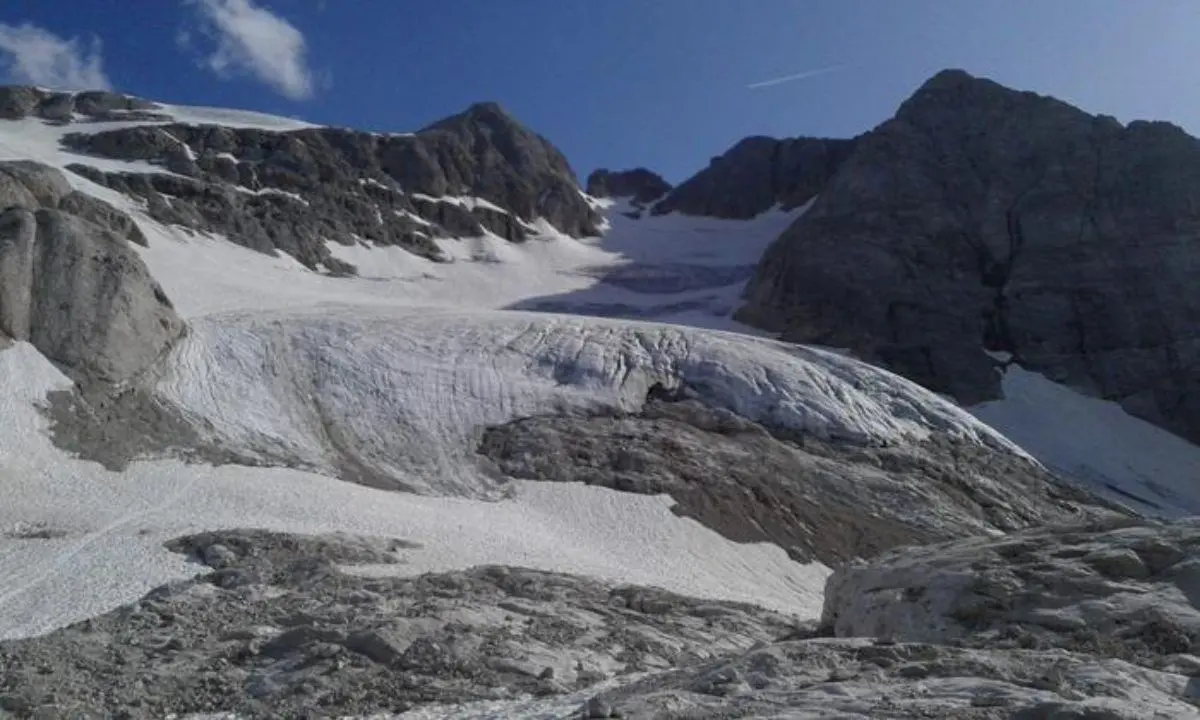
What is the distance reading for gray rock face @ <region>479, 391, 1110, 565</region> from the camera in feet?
119

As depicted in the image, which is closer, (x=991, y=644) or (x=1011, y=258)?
(x=991, y=644)

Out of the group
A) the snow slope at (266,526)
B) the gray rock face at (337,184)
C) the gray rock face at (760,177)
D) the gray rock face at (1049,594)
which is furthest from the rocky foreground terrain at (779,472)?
the gray rock face at (760,177)

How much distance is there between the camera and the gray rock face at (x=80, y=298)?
34.2 m

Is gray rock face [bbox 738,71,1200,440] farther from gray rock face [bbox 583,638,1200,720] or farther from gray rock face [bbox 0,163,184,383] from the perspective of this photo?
gray rock face [bbox 583,638,1200,720]

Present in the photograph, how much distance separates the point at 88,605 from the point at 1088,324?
76.5m

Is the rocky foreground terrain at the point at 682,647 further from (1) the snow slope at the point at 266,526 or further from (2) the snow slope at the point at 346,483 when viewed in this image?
(2) the snow slope at the point at 346,483

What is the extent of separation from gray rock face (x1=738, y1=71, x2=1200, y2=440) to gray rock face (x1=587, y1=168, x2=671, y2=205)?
6562 centimetres

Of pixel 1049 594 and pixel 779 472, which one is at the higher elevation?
pixel 1049 594

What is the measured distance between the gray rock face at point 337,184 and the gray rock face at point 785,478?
167 feet

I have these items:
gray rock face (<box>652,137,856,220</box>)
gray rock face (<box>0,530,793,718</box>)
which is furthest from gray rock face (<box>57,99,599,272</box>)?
gray rock face (<box>0,530,793,718</box>)

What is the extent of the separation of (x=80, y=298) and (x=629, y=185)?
136 m

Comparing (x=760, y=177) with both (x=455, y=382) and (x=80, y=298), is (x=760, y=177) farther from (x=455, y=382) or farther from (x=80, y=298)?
(x=80, y=298)

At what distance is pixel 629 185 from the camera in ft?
548

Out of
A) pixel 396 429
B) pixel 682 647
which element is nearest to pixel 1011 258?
pixel 396 429
